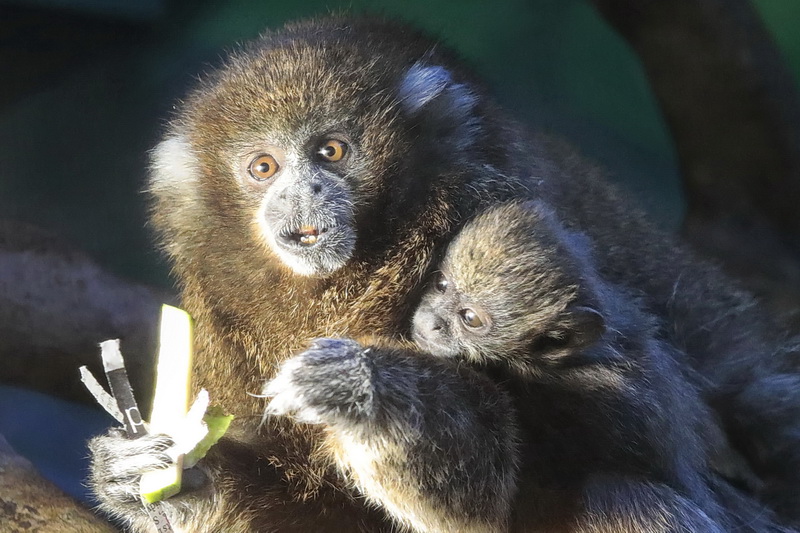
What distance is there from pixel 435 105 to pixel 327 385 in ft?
2.82

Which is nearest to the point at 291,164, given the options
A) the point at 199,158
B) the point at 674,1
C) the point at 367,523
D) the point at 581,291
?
the point at 199,158

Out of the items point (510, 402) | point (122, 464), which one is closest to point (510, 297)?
point (510, 402)

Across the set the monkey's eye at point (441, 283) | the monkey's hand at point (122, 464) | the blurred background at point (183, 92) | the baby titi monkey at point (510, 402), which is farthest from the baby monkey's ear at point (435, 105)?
the monkey's hand at point (122, 464)

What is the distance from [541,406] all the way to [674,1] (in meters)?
1.81

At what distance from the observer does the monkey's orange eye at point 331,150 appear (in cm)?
195

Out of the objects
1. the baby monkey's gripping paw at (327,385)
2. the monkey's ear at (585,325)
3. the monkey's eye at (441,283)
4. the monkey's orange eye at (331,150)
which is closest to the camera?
the baby monkey's gripping paw at (327,385)

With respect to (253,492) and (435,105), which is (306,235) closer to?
(435,105)

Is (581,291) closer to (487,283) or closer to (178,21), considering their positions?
(487,283)

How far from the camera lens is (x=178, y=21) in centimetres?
189

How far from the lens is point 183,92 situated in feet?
6.50

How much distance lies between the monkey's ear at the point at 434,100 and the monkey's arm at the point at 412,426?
0.67 metres

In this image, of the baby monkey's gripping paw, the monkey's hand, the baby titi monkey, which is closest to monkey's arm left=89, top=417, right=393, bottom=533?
the monkey's hand

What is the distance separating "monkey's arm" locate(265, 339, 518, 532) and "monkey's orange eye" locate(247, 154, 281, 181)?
1.96ft

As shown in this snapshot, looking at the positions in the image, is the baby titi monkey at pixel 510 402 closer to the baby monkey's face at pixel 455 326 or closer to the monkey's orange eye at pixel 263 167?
the baby monkey's face at pixel 455 326
